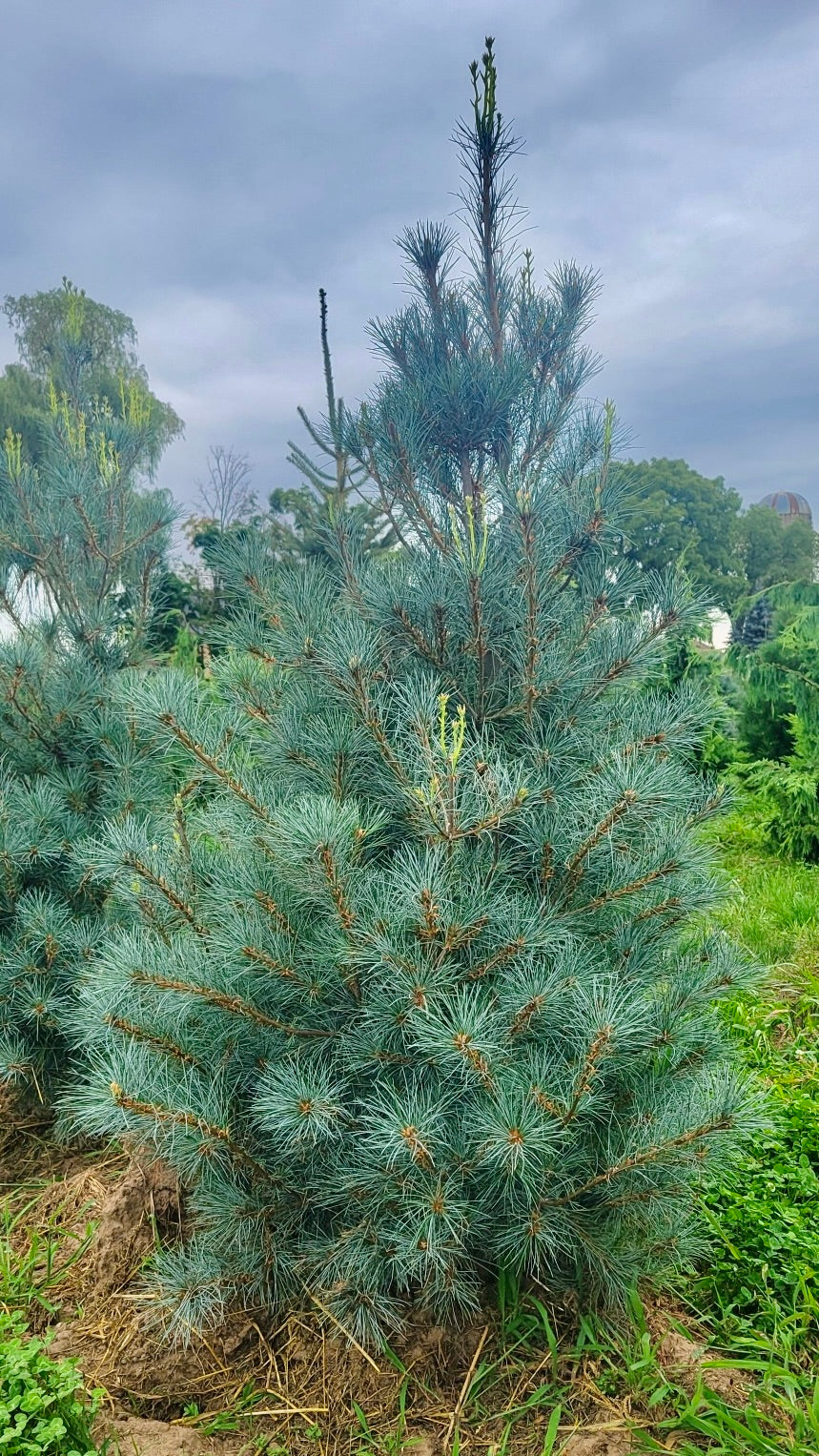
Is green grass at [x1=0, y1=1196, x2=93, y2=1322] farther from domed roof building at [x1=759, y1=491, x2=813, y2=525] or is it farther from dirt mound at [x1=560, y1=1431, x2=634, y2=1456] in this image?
domed roof building at [x1=759, y1=491, x2=813, y2=525]

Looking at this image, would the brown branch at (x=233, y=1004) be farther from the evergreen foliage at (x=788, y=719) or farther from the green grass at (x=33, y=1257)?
the evergreen foliage at (x=788, y=719)

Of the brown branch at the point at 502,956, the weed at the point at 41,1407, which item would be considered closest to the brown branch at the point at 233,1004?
the brown branch at the point at 502,956

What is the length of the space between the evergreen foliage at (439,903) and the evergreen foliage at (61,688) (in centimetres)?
127

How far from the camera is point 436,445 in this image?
2490 mm

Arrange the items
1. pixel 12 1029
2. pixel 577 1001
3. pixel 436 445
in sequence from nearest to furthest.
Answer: pixel 577 1001 → pixel 436 445 → pixel 12 1029

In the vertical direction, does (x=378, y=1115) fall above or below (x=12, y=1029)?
above

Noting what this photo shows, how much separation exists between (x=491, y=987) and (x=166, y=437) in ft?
81.7

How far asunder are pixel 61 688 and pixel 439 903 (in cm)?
248

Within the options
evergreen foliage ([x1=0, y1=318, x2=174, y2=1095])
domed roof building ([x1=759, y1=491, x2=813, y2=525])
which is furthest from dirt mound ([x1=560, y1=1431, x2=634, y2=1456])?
domed roof building ([x1=759, y1=491, x2=813, y2=525])

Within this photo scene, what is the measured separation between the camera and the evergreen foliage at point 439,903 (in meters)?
2.04

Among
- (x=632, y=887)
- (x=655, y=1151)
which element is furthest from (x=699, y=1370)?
(x=632, y=887)

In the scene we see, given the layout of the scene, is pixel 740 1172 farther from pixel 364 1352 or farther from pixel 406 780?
pixel 406 780

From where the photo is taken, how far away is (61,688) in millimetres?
4000

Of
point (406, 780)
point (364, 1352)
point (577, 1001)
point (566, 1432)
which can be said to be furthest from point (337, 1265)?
point (406, 780)
